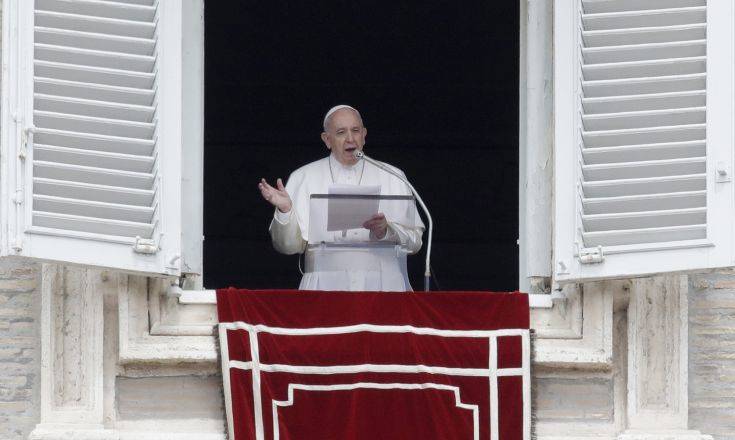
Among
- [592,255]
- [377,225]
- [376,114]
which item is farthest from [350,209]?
[376,114]

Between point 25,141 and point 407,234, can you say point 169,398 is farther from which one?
point 407,234

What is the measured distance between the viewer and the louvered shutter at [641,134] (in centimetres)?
912

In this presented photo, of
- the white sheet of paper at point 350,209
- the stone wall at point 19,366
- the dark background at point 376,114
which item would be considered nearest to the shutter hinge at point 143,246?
the stone wall at point 19,366

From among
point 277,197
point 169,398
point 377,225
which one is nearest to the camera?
point 169,398

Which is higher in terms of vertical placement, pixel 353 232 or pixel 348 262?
pixel 353 232

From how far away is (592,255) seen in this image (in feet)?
29.8

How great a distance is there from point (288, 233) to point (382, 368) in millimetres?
1055

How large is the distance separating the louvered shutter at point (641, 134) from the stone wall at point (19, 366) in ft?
6.46

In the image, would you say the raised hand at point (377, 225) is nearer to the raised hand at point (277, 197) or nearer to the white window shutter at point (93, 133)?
the raised hand at point (277, 197)

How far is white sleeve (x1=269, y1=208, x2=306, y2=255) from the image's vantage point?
10008mm

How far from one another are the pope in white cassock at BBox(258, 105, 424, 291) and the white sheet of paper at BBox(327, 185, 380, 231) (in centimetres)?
4

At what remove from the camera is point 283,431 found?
912cm

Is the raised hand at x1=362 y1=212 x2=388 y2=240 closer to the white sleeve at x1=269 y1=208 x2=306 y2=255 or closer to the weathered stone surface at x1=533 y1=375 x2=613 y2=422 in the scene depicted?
the white sleeve at x1=269 y1=208 x2=306 y2=255

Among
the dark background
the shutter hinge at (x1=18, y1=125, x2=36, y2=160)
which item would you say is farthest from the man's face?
the dark background
